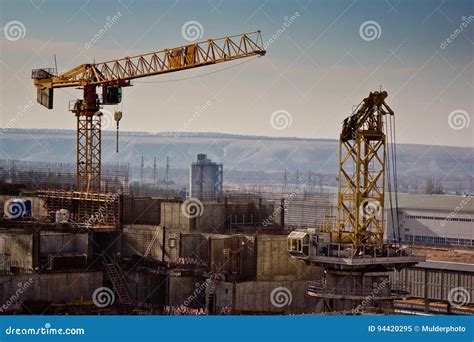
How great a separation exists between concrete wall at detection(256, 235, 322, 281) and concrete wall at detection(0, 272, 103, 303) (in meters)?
6.36

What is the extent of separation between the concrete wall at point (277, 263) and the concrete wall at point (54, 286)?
6.36 metres

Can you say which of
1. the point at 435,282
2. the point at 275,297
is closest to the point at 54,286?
the point at 275,297

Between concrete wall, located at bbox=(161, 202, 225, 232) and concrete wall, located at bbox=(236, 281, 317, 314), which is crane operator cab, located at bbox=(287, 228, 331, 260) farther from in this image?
concrete wall, located at bbox=(161, 202, 225, 232)

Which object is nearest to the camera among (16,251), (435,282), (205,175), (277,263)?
(16,251)

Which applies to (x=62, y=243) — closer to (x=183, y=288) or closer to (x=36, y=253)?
(x=36, y=253)

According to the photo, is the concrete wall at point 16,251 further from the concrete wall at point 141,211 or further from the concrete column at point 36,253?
the concrete wall at point 141,211

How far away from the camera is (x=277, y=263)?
39.6m

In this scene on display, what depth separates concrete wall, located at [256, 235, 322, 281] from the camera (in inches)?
1549

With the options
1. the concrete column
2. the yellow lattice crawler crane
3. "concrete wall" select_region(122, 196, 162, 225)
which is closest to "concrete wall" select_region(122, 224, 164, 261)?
"concrete wall" select_region(122, 196, 162, 225)

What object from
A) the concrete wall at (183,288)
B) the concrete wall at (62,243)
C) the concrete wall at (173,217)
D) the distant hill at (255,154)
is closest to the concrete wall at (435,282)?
the concrete wall at (183,288)

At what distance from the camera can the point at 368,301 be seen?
109ft

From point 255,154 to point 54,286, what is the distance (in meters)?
82.9

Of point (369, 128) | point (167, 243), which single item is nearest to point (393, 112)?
point (369, 128)
